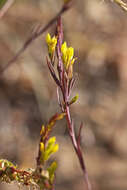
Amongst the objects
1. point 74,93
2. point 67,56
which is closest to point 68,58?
point 67,56

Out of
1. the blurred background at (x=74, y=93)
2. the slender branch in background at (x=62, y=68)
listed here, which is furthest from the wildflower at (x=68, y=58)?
the blurred background at (x=74, y=93)

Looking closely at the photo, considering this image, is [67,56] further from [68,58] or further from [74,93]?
[74,93]

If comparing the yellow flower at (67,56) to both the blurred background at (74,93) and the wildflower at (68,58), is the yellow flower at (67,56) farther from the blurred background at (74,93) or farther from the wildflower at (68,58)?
the blurred background at (74,93)

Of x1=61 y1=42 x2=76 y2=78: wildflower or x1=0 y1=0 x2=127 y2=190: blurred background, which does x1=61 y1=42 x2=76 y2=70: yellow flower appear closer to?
x1=61 y1=42 x2=76 y2=78: wildflower

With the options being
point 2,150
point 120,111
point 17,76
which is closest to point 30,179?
point 2,150

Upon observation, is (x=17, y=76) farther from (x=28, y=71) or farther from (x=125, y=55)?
(x=125, y=55)

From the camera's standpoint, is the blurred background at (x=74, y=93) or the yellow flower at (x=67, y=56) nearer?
the yellow flower at (x=67, y=56)

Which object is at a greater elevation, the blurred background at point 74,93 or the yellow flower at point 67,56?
the blurred background at point 74,93

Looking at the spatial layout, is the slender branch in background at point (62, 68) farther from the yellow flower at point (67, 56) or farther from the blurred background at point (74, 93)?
the blurred background at point (74, 93)
